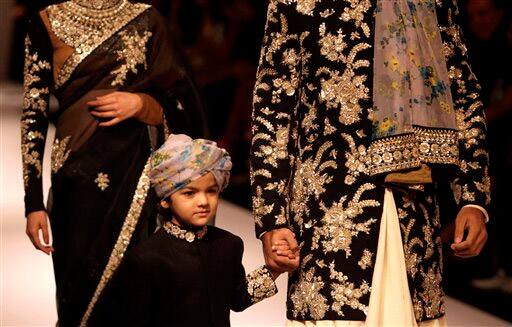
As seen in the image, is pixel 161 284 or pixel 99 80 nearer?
pixel 161 284

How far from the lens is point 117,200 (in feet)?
11.8

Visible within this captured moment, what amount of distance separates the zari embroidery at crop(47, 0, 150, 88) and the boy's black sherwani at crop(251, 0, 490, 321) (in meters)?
1.03

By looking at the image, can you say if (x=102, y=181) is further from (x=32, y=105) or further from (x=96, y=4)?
(x=96, y=4)

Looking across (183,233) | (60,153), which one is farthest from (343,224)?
(60,153)

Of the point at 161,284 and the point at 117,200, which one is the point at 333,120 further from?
the point at 117,200

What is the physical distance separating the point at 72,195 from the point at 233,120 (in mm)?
3775

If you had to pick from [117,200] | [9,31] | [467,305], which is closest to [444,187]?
[117,200]

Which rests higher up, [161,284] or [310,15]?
[310,15]

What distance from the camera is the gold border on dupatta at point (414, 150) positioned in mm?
2490

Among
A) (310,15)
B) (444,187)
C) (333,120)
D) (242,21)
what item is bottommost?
(242,21)

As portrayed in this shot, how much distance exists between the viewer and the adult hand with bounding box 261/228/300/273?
252cm

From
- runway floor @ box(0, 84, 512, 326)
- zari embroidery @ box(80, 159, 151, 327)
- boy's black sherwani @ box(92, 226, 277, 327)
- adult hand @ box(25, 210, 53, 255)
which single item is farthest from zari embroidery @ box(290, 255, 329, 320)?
runway floor @ box(0, 84, 512, 326)

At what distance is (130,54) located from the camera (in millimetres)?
3582

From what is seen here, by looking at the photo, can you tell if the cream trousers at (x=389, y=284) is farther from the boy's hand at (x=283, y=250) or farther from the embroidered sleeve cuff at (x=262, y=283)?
the embroidered sleeve cuff at (x=262, y=283)
